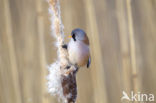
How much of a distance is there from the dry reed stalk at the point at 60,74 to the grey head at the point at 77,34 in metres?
0.05

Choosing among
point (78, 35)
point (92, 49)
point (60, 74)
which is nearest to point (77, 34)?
point (78, 35)

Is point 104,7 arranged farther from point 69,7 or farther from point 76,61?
point 76,61

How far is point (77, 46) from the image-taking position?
0.50 meters

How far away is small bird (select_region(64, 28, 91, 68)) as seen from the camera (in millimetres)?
502

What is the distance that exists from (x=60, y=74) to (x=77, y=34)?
0.36ft

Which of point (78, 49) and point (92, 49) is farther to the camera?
point (92, 49)

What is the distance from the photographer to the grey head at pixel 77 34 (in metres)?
0.51

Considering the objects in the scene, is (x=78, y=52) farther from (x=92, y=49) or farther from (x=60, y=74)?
(x=92, y=49)

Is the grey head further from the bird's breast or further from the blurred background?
the blurred background

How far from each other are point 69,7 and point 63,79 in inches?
29.5

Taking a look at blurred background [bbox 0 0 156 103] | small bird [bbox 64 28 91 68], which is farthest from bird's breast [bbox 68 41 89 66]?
blurred background [bbox 0 0 156 103]

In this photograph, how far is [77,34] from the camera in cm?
51

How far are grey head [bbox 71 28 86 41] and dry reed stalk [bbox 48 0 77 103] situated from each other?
0.15 feet

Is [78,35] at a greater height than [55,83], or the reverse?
[78,35]
